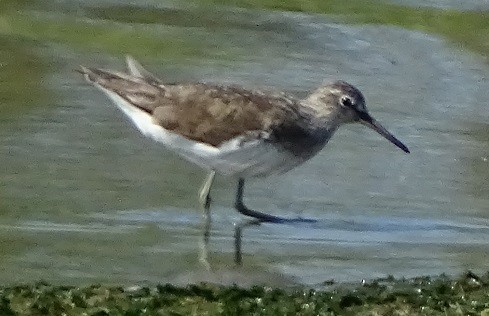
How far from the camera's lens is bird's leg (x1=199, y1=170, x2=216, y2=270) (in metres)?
5.24

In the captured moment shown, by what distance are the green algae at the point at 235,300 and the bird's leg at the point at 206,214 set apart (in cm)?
48

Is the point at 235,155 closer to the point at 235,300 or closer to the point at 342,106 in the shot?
the point at 342,106

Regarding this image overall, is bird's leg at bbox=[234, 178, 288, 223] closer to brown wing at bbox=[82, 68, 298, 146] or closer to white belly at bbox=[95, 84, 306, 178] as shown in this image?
white belly at bbox=[95, 84, 306, 178]

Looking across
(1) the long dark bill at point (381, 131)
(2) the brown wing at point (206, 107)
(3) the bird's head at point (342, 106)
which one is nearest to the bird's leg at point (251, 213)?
(2) the brown wing at point (206, 107)

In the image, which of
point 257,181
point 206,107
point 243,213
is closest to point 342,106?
point 257,181

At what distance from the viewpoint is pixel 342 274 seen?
16.7 feet

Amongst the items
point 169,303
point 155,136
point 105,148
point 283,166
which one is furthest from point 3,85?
point 169,303

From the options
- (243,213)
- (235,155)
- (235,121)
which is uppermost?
(235,121)

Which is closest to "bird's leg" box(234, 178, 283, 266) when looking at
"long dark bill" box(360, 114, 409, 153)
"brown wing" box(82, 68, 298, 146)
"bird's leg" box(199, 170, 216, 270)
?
"bird's leg" box(199, 170, 216, 270)

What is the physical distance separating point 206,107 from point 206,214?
1.92 feet

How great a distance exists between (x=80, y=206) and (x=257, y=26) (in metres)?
3.57

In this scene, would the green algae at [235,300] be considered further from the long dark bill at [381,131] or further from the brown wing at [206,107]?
the long dark bill at [381,131]

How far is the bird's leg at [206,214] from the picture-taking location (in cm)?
524

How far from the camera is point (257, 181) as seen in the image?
6.40 m
